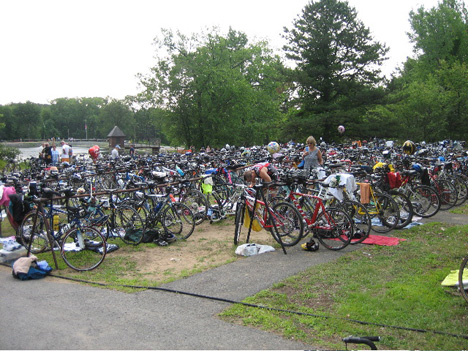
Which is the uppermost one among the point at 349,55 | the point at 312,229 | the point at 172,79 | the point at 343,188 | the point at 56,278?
the point at 349,55

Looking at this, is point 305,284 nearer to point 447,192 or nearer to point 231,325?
point 231,325

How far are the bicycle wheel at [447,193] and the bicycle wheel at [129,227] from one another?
22.1ft

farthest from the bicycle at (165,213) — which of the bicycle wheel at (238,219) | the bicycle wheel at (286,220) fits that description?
the bicycle wheel at (286,220)

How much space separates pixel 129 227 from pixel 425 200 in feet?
19.5

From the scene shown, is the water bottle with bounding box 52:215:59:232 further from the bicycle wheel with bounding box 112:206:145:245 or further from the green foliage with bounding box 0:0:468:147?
the green foliage with bounding box 0:0:468:147

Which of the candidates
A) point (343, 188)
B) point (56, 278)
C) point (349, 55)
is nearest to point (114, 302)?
point (56, 278)

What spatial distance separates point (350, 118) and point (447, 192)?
61.8 feet

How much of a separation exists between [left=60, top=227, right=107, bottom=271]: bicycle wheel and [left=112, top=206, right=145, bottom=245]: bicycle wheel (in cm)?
58

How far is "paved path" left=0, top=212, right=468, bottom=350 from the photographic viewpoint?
148 inches

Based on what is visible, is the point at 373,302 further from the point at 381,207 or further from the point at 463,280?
the point at 381,207

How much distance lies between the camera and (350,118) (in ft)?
91.4

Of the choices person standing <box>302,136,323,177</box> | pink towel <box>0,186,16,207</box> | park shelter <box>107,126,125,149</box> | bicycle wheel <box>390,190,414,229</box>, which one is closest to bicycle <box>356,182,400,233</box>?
bicycle wheel <box>390,190,414,229</box>

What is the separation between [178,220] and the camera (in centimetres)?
761

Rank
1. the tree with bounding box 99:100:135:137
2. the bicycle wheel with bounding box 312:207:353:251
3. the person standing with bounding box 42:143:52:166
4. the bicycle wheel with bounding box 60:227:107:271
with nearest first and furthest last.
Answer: the bicycle wheel with bounding box 60:227:107:271
the bicycle wheel with bounding box 312:207:353:251
the person standing with bounding box 42:143:52:166
the tree with bounding box 99:100:135:137
